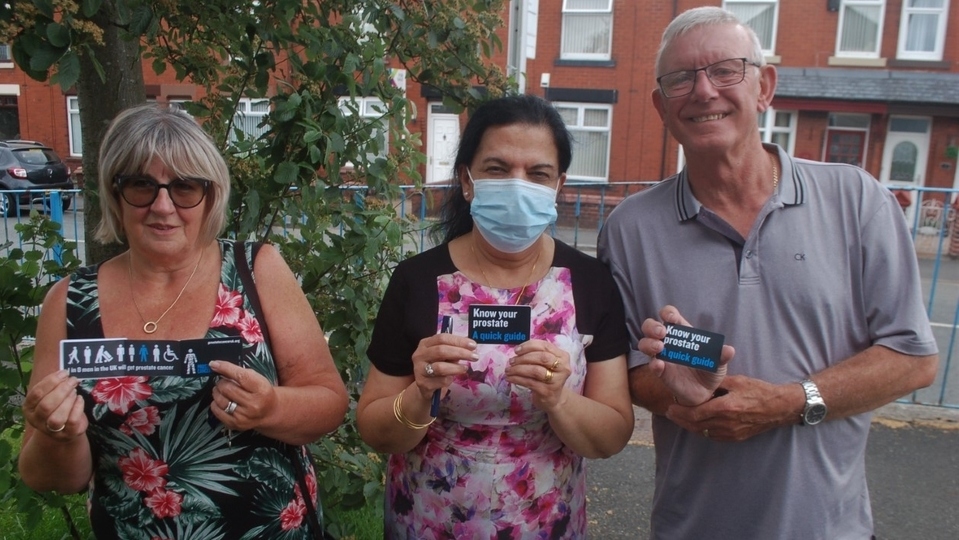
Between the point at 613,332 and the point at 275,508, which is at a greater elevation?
the point at 613,332

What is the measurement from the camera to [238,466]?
195 centimetres

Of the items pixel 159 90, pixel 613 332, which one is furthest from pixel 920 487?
pixel 159 90

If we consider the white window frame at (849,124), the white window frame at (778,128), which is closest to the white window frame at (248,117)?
the white window frame at (778,128)

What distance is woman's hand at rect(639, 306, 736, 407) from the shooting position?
6.03ft

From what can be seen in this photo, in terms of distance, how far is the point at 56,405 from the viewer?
1636 mm

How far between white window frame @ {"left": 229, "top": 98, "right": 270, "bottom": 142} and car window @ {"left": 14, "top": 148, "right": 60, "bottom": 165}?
18.0 metres

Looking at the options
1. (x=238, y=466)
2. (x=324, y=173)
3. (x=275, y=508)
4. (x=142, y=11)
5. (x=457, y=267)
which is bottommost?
(x=275, y=508)

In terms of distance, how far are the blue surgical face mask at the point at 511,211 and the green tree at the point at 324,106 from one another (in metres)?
0.58

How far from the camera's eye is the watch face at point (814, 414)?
6.24 ft

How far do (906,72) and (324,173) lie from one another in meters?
17.8

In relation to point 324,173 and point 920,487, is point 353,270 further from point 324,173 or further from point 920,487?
point 920,487

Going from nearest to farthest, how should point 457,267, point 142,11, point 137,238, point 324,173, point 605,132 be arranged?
point 137,238
point 457,267
point 142,11
point 324,173
point 605,132

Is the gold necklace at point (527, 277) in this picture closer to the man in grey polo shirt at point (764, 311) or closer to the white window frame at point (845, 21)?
the man in grey polo shirt at point (764, 311)

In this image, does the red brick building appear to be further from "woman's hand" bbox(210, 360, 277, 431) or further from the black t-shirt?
"woman's hand" bbox(210, 360, 277, 431)
